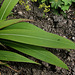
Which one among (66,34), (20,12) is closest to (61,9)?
(66,34)

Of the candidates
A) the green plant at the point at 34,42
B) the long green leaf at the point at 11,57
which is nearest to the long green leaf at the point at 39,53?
the green plant at the point at 34,42

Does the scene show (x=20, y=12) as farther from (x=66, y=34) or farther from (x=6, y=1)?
(x=66, y=34)

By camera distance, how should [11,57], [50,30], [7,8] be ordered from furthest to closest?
[50,30]
[7,8]
[11,57]

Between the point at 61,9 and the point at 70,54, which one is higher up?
the point at 61,9

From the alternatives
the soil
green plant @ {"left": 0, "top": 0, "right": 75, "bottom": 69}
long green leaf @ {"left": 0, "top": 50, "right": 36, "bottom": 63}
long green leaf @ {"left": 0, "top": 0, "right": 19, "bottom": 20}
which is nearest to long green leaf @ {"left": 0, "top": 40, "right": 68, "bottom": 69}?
green plant @ {"left": 0, "top": 0, "right": 75, "bottom": 69}

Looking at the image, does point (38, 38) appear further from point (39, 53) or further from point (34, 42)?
→ point (39, 53)

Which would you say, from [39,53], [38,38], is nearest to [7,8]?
[38,38]

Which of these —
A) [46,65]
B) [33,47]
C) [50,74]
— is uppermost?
[33,47]

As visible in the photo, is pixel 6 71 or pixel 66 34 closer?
pixel 6 71
